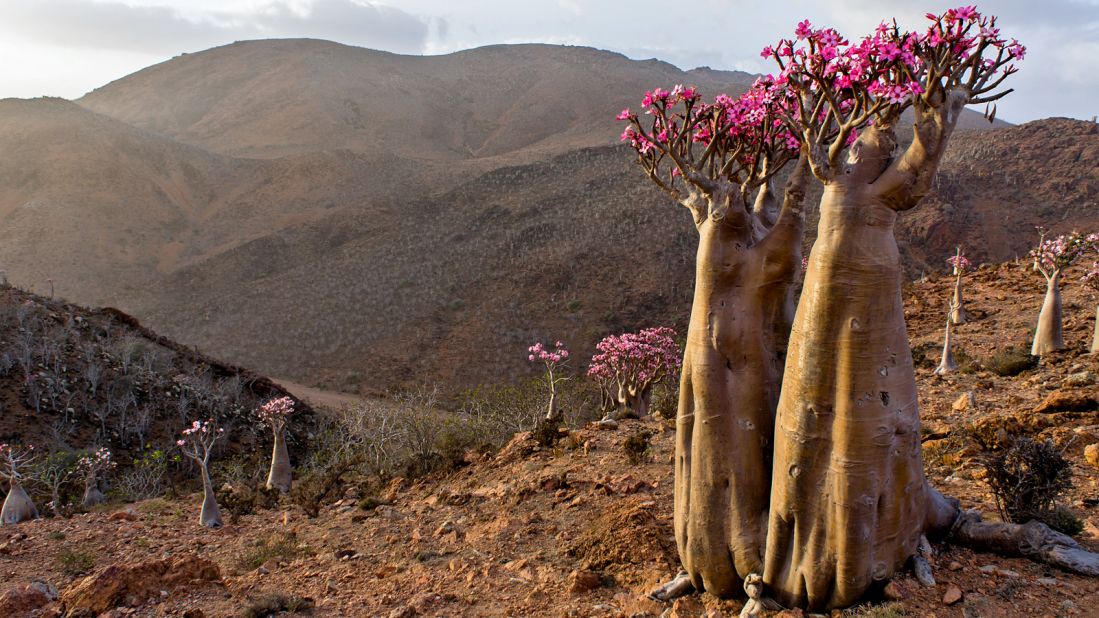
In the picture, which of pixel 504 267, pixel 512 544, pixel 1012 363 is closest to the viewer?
pixel 512 544

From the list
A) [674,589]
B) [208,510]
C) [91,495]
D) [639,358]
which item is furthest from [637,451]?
[91,495]

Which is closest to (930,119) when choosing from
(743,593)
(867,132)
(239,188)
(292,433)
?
(867,132)

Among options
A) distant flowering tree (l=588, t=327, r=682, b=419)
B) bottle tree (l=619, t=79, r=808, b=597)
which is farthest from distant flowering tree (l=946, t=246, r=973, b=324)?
bottle tree (l=619, t=79, r=808, b=597)

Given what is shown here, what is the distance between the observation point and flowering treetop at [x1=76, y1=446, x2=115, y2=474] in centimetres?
932

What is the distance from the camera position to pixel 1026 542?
12.6 ft

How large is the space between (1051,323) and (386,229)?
34580 mm

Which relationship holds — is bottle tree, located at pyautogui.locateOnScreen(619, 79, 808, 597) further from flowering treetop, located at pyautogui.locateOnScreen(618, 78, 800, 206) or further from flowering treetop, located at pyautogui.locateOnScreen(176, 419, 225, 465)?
flowering treetop, located at pyautogui.locateOnScreen(176, 419, 225, 465)

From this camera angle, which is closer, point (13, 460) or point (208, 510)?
point (208, 510)

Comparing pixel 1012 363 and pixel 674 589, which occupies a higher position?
pixel 1012 363

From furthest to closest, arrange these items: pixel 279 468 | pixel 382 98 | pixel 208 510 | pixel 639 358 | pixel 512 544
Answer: pixel 382 98 < pixel 639 358 < pixel 279 468 < pixel 208 510 < pixel 512 544

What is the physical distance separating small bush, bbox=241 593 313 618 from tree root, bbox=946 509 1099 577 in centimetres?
465

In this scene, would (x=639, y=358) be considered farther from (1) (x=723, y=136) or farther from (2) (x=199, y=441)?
(2) (x=199, y=441)

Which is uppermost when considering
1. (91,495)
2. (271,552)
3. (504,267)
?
(504,267)

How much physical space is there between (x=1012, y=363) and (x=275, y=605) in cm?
963
